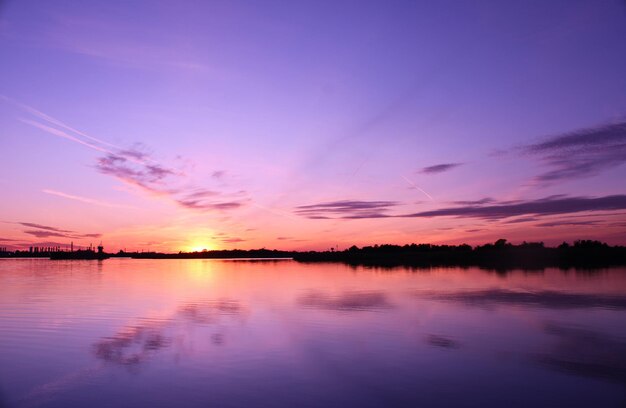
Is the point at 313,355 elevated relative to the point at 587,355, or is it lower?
elevated

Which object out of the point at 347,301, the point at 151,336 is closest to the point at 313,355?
the point at 151,336

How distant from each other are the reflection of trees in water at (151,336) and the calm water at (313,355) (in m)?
0.08

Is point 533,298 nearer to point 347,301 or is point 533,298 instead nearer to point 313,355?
point 347,301

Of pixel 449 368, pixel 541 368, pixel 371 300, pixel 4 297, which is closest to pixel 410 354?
pixel 449 368

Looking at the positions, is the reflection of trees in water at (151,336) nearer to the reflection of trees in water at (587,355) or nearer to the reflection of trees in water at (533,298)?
the reflection of trees in water at (587,355)

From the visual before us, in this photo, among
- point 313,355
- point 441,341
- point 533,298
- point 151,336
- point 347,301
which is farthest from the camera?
point 533,298

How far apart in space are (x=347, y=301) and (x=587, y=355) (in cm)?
1962

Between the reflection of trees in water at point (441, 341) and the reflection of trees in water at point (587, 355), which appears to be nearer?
the reflection of trees in water at point (587, 355)

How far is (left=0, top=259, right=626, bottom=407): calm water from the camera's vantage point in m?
13.4

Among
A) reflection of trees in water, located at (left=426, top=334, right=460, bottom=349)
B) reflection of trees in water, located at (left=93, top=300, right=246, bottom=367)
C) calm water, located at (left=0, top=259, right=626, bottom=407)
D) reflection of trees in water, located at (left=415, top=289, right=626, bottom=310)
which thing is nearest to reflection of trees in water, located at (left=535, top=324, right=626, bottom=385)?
calm water, located at (left=0, top=259, right=626, bottom=407)

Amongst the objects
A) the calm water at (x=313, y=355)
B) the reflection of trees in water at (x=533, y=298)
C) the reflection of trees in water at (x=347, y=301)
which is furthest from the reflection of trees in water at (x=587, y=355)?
the reflection of trees in water at (x=347, y=301)

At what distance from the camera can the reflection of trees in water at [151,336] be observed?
18.0 m

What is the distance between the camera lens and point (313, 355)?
18.1 meters

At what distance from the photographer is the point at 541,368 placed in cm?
1609
